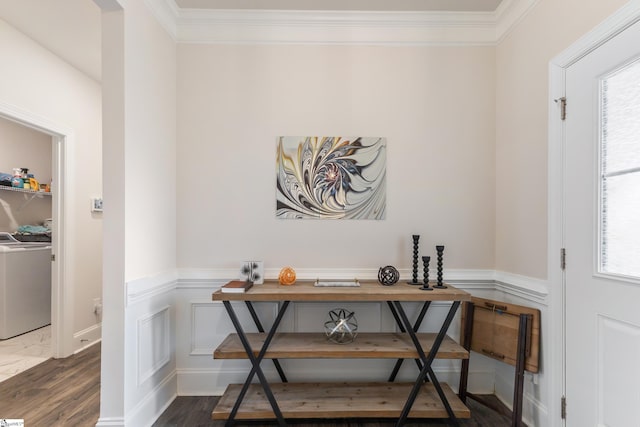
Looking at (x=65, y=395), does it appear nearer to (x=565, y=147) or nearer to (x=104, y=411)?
(x=104, y=411)

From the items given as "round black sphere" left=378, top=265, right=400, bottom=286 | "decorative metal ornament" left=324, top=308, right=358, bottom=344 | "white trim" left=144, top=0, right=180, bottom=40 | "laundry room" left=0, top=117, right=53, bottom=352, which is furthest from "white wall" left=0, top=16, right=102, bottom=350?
"round black sphere" left=378, top=265, right=400, bottom=286

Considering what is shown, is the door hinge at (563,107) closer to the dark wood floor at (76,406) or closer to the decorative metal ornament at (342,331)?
the decorative metal ornament at (342,331)

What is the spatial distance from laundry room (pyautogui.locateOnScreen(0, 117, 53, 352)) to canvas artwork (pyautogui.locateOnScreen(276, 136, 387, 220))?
3271 mm

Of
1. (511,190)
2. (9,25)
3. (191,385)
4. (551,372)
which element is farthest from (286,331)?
(9,25)

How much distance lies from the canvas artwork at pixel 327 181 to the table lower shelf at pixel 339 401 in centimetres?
120

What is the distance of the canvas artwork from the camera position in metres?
2.40

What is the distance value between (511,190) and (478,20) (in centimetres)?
131

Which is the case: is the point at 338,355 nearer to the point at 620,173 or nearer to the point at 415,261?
the point at 415,261

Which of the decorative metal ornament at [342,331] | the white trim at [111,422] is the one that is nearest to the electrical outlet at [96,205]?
the white trim at [111,422]

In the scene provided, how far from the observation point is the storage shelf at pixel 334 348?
6.35 ft

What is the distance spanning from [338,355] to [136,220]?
1.47 meters

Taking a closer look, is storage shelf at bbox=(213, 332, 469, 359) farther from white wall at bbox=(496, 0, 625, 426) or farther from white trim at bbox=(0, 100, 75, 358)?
white trim at bbox=(0, 100, 75, 358)

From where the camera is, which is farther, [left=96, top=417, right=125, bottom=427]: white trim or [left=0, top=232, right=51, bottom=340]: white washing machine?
[left=0, top=232, right=51, bottom=340]: white washing machine

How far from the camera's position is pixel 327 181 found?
7.90 ft
